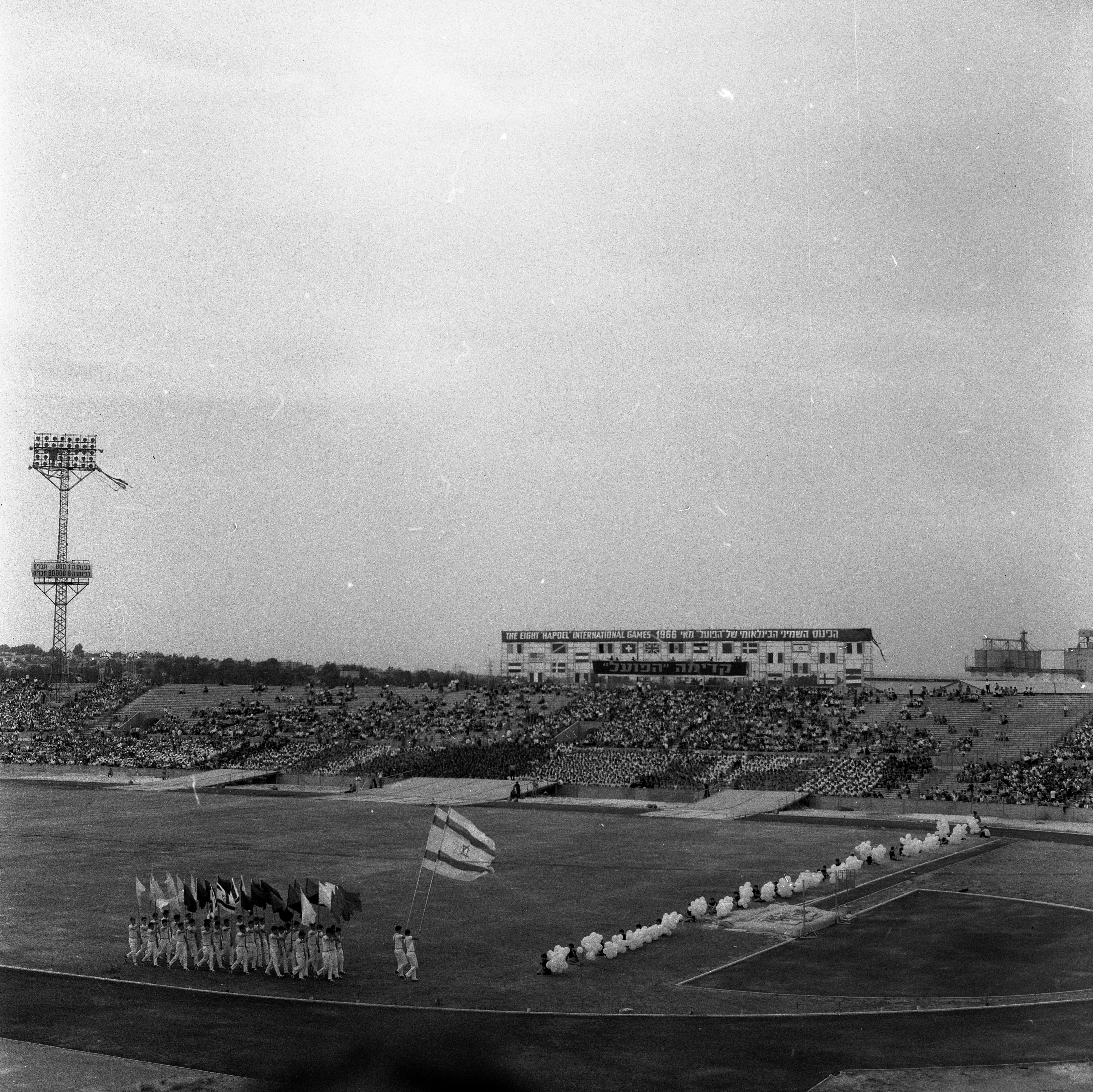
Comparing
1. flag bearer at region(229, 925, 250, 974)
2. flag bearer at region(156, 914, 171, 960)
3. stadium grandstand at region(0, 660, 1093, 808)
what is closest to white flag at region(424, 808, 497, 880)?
flag bearer at region(229, 925, 250, 974)

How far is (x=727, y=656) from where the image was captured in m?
107

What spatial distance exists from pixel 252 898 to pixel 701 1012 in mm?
10602

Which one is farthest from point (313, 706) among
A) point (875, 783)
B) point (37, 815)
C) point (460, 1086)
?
point (460, 1086)

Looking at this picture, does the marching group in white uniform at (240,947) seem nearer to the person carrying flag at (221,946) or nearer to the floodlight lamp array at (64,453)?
the person carrying flag at (221,946)

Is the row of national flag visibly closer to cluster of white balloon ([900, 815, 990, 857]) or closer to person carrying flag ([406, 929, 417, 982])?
person carrying flag ([406, 929, 417, 982])

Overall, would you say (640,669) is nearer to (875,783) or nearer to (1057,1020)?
(875,783)

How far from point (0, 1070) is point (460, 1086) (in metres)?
7.13

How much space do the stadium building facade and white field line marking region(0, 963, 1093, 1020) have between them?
251 feet

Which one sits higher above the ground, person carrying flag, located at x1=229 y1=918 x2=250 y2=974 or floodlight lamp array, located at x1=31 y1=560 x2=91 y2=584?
floodlight lamp array, located at x1=31 y1=560 x2=91 y2=584

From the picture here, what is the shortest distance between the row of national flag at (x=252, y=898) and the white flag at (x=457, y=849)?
2246 mm

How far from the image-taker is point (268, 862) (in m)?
45.8

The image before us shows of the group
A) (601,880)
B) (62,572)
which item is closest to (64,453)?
(62,572)

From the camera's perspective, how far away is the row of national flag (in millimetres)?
28984

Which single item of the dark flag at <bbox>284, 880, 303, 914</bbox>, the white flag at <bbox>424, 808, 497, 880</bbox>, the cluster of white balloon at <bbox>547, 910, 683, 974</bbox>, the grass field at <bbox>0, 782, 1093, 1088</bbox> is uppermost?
the white flag at <bbox>424, 808, 497, 880</bbox>
